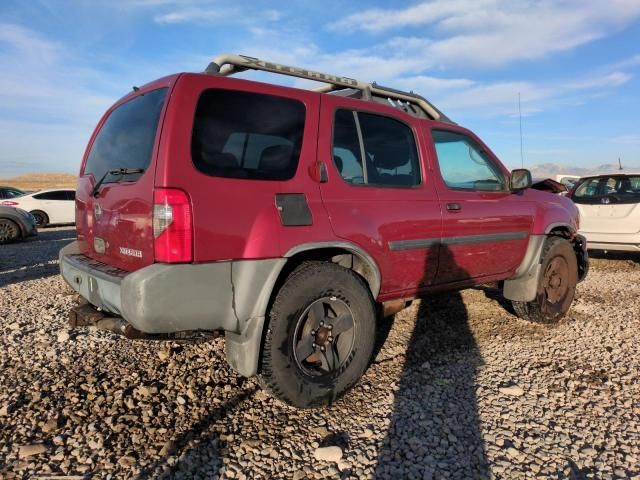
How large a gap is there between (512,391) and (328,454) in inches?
58.7

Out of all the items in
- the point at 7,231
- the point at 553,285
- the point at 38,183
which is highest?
the point at 38,183

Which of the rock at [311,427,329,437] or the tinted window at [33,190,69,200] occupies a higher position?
the tinted window at [33,190,69,200]

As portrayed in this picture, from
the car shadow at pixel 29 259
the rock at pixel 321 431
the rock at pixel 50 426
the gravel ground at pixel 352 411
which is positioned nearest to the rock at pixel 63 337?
the gravel ground at pixel 352 411

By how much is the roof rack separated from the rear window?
5276 mm

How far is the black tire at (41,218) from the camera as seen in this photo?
53.6 feet

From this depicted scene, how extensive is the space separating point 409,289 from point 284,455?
1.60 metres

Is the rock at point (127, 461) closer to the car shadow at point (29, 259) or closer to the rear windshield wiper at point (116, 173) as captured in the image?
the rear windshield wiper at point (116, 173)

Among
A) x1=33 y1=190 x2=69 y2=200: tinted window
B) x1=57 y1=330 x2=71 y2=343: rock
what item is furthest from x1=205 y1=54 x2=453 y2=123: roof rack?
x1=33 y1=190 x2=69 y2=200: tinted window

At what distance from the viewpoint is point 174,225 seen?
7.92 ft

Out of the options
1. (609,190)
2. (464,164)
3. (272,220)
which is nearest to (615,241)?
(609,190)

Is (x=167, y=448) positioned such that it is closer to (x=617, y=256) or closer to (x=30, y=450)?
(x=30, y=450)

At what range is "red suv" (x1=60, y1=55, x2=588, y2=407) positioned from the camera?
8.12ft

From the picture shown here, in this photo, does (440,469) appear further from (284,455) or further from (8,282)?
(8,282)

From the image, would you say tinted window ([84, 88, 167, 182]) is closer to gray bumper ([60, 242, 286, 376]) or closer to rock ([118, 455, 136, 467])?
gray bumper ([60, 242, 286, 376])
